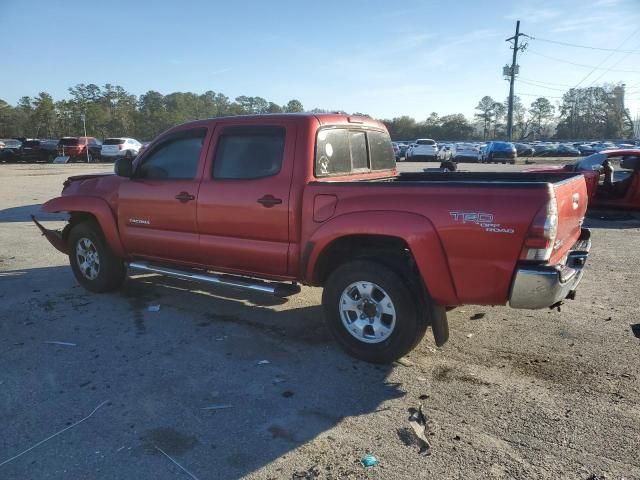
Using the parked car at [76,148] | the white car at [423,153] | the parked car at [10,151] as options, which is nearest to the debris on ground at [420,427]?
the parked car at [76,148]

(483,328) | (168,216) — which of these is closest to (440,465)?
(483,328)

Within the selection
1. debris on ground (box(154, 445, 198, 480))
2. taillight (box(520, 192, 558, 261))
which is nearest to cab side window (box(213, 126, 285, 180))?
taillight (box(520, 192, 558, 261))

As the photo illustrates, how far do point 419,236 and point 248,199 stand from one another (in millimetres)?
1679

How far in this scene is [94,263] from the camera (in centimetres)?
602

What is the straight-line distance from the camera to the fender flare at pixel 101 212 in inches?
225

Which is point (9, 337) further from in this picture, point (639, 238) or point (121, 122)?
point (121, 122)

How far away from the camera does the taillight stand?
10.6ft

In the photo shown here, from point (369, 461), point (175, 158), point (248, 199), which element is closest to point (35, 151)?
point (175, 158)

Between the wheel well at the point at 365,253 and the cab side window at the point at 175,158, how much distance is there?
1.72 m

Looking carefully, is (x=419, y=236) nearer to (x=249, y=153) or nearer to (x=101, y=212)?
(x=249, y=153)

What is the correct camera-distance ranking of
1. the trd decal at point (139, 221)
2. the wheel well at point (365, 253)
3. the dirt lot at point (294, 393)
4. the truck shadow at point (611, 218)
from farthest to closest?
the truck shadow at point (611, 218)
the trd decal at point (139, 221)
the wheel well at point (365, 253)
the dirt lot at point (294, 393)

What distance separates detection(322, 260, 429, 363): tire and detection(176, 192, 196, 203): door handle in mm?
1736

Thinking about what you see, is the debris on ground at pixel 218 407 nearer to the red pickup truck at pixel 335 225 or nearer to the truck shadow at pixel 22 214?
the red pickup truck at pixel 335 225

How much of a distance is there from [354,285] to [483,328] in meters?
1.58
